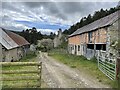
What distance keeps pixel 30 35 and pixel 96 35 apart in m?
50.6

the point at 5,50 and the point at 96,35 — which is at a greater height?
the point at 96,35

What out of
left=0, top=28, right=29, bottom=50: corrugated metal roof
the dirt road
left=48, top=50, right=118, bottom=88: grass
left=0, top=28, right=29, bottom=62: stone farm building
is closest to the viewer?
the dirt road

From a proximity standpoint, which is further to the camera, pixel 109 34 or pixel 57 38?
pixel 57 38

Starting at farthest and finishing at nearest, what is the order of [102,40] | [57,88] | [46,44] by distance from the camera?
[46,44]
[102,40]
[57,88]

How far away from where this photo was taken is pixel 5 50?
869 inches

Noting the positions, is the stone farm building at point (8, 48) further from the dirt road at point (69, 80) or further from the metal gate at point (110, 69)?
the metal gate at point (110, 69)

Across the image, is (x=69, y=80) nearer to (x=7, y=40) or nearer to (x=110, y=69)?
(x=110, y=69)

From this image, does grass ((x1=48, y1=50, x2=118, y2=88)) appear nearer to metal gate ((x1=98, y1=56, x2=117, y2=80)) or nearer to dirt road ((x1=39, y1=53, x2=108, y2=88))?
metal gate ((x1=98, y1=56, x2=117, y2=80))

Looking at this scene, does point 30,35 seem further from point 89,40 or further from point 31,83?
point 31,83

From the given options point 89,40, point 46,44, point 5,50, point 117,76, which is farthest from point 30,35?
point 117,76

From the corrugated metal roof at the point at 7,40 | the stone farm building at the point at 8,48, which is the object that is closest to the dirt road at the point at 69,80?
the stone farm building at the point at 8,48

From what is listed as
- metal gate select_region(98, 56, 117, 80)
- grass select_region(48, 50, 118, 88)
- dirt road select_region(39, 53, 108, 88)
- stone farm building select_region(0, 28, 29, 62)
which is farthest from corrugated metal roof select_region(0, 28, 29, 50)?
metal gate select_region(98, 56, 117, 80)

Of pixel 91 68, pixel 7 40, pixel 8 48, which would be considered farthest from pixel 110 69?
pixel 7 40

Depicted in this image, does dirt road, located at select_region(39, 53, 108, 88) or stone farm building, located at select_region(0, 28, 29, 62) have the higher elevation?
stone farm building, located at select_region(0, 28, 29, 62)
